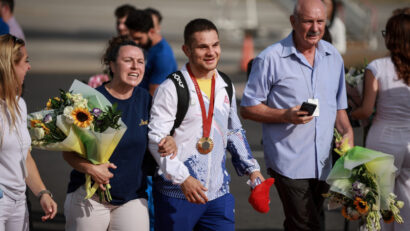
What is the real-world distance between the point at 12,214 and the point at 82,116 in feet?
2.46

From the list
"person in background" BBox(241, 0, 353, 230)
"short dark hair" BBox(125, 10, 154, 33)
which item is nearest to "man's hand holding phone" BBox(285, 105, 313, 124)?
"person in background" BBox(241, 0, 353, 230)

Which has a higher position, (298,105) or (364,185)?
(298,105)

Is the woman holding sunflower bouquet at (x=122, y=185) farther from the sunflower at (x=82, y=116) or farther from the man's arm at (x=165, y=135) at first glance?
the sunflower at (x=82, y=116)

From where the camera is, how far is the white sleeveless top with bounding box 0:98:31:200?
4.38 m

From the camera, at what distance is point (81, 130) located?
15.4 feet

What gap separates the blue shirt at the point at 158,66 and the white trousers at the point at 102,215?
287cm

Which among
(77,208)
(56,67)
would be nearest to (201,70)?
(77,208)

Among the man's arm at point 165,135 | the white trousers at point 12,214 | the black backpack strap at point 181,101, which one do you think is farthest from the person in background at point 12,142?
the black backpack strap at point 181,101

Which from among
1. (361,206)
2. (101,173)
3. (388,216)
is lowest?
(388,216)

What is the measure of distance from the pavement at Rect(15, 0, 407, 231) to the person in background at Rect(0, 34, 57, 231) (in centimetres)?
330

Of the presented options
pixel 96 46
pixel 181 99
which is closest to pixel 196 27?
Answer: pixel 181 99

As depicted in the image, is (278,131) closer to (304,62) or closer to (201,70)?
(304,62)

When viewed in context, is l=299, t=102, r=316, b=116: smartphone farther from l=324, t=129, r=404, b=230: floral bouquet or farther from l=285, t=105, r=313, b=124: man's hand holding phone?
l=324, t=129, r=404, b=230: floral bouquet

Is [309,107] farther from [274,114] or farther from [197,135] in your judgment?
[197,135]
